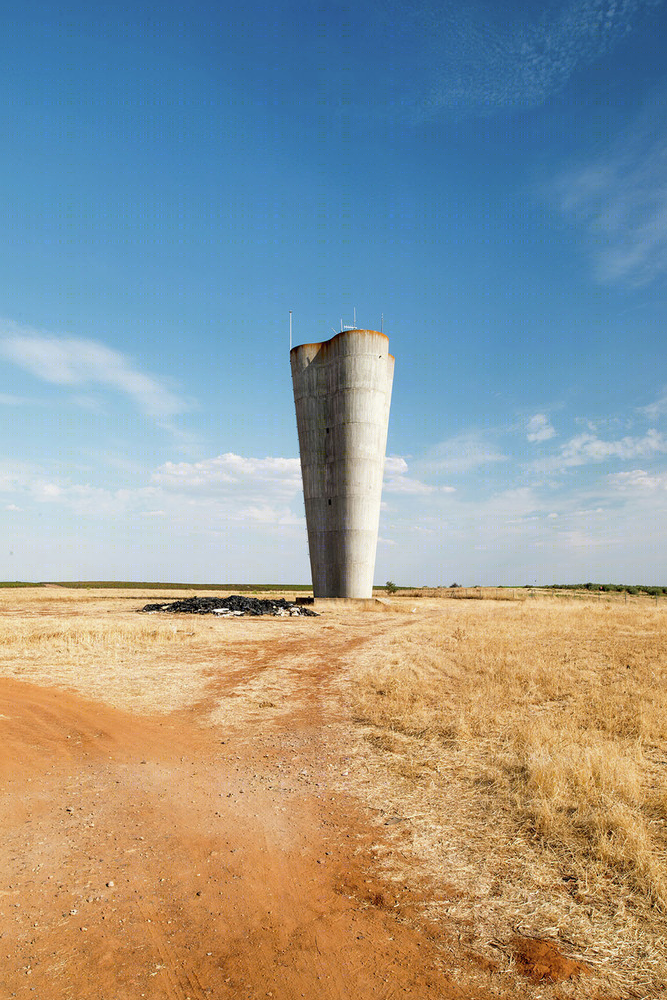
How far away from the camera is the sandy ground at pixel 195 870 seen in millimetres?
3953

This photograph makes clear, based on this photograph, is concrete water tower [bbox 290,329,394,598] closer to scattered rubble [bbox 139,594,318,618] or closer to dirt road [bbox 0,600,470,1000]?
scattered rubble [bbox 139,594,318,618]

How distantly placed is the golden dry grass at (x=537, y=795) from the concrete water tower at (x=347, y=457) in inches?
1037

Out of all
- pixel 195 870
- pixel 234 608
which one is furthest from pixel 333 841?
pixel 234 608

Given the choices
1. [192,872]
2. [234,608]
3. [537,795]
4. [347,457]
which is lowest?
[192,872]

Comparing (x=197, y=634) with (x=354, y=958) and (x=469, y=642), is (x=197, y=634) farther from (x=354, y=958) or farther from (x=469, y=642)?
(x=354, y=958)

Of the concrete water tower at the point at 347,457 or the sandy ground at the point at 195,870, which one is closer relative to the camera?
the sandy ground at the point at 195,870

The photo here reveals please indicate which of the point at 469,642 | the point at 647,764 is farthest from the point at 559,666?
the point at 647,764

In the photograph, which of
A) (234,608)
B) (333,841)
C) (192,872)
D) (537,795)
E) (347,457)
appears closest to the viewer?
(192,872)

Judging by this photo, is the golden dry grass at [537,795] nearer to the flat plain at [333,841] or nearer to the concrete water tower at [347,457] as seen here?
the flat plain at [333,841]

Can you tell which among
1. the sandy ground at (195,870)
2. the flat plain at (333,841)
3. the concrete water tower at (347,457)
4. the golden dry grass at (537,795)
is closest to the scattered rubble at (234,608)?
the concrete water tower at (347,457)

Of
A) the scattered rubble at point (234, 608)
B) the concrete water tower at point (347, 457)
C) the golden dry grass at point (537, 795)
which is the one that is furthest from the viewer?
the concrete water tower at point (347, 457)

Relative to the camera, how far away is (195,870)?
5.29 m

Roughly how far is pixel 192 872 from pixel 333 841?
1.57m

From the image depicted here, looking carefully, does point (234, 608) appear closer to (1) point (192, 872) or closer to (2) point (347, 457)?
(2) point (347, 457)
